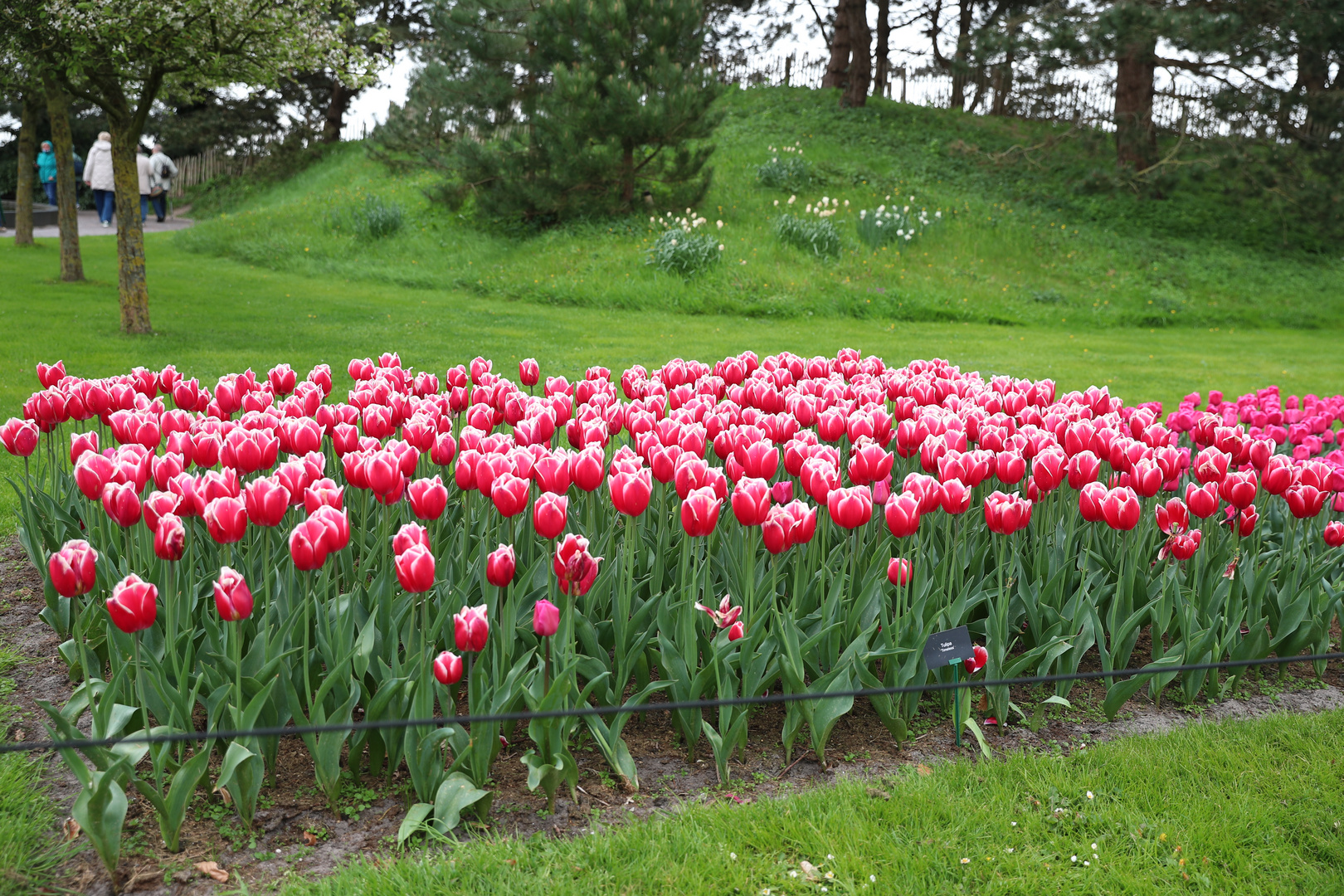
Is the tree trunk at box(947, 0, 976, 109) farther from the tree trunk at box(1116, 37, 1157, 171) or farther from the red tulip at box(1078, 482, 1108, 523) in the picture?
the red tulip at box(1078, 482, 1108, 523)

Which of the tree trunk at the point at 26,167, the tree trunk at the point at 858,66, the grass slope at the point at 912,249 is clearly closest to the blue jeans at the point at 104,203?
the grass slope at the point at 912,249

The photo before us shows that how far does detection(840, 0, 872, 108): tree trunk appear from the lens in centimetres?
2384

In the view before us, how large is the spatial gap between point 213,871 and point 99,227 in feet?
78.6

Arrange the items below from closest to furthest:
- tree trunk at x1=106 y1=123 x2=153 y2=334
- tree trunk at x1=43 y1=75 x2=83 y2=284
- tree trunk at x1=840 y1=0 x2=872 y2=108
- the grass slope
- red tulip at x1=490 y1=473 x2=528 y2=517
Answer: red tulip at x1=490 y1=473 x2=528 y2=517, tree trunk at x1=106 y1=123 x2=153 y2=334, tree trunk at x1=43 y1=75 x2=83 y2=284, the grass slope, tree trunk at x1=840 y1=0 x2=872 y2=108

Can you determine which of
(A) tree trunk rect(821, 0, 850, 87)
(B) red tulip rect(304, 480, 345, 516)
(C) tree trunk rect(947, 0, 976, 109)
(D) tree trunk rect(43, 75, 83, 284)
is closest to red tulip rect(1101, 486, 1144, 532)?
(B) red tulip rect(304, 480, 345, 516)

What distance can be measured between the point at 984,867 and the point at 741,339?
9769 mm

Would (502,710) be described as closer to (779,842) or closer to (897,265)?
(779,842)

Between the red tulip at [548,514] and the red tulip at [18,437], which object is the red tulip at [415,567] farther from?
the red tulip at [18,437]

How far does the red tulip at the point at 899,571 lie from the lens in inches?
122

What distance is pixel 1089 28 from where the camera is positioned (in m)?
16.3

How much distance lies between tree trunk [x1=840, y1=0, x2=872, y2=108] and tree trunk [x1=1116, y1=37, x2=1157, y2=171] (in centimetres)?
601

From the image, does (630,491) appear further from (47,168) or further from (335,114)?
(335,114)

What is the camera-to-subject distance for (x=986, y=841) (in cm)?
268

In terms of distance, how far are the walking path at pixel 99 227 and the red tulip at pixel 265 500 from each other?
19.1m
